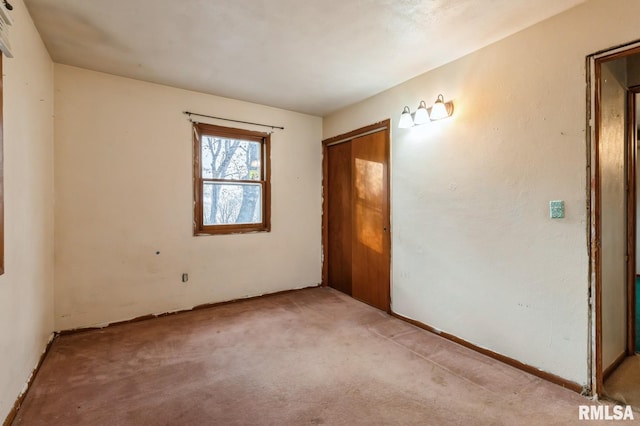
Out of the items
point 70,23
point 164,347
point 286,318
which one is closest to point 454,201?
point 286,318

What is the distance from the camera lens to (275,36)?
93.4 inches

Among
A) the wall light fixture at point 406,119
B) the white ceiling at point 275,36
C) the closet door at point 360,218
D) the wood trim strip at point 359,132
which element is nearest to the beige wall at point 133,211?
the white ceiling at point 275,36

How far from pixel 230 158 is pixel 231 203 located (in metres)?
0.58

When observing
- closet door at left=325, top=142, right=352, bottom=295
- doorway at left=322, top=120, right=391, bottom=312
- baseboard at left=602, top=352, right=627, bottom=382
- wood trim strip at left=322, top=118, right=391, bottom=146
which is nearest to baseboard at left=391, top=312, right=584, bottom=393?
baseboard at left=602, top=352, right=627, bottom=382

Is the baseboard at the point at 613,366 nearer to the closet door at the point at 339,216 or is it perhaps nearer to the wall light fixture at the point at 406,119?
the wall light fixture at the point at 406,119

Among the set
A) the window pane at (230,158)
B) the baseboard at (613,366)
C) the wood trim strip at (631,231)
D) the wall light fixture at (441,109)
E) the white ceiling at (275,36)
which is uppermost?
the white ceiling at (275,36)

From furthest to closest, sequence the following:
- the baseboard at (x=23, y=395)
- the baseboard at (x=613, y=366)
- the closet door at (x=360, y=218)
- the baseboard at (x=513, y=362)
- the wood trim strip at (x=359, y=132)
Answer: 1. the closet door at (x=360, y=218)
2. the wood trim strip at (x=359, y=132)
3. the baseboard at (x=613, y=366)
4. the baseboard at (x=513, y=362)
5. the baseboard at (x=23, y=395)

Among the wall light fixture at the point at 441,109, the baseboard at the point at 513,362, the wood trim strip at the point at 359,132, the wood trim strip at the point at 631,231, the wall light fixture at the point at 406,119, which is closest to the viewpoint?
the baseboard at the point at 513,362

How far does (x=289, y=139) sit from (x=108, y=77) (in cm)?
211

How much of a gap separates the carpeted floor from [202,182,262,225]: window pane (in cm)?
131

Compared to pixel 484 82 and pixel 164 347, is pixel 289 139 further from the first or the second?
pixel 164 347

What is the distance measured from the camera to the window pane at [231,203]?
3.73 m

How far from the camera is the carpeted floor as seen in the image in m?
1.78

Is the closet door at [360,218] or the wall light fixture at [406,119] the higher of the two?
the wall light fixture at [406,119]
